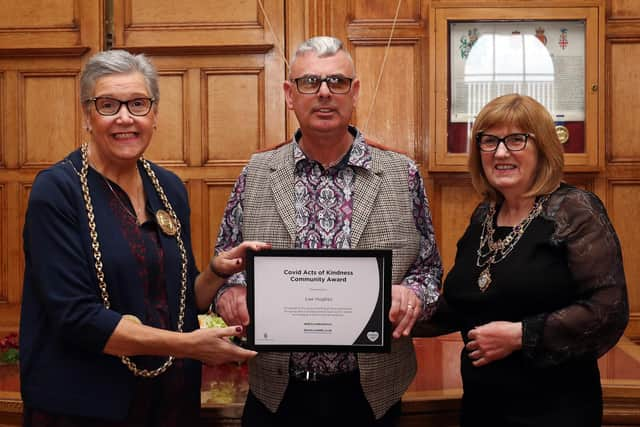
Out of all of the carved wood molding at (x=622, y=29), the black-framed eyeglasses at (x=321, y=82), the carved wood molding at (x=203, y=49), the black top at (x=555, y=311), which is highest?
the carved wood molding at (x=622, y=29)

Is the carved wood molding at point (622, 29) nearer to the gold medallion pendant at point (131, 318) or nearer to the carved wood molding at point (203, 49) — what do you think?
the carved wood molding at point (203, 49)

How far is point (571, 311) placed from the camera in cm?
199

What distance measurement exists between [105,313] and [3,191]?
101 inches

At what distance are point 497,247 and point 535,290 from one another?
0.55 feet

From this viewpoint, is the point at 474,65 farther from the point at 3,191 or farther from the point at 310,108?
the point at 3,191

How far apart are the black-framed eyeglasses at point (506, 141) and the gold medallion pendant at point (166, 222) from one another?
2.70ft

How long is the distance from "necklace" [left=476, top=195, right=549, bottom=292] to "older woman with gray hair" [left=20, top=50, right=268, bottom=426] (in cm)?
61

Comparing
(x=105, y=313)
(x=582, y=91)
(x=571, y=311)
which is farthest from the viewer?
(x=582, y=91)

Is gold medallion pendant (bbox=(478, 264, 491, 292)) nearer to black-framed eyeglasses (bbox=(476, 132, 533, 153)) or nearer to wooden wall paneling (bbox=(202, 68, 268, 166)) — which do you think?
black-framed eyeglasses (bbox=(476, 132, 533, 153))

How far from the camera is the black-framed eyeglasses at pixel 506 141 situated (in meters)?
2.09

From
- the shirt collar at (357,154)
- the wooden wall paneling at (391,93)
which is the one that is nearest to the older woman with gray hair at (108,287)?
the shirt collar at (357,154)

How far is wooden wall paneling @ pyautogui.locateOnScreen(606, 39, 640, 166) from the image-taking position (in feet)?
12.8

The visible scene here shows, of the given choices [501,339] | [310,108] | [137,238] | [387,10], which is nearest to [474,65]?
[387,10]

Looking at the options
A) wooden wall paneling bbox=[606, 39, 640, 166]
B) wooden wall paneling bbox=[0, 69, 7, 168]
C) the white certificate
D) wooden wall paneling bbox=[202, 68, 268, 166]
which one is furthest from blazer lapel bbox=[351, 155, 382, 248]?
wooden wall paneling bbox=[0, 69, 7, 168]
